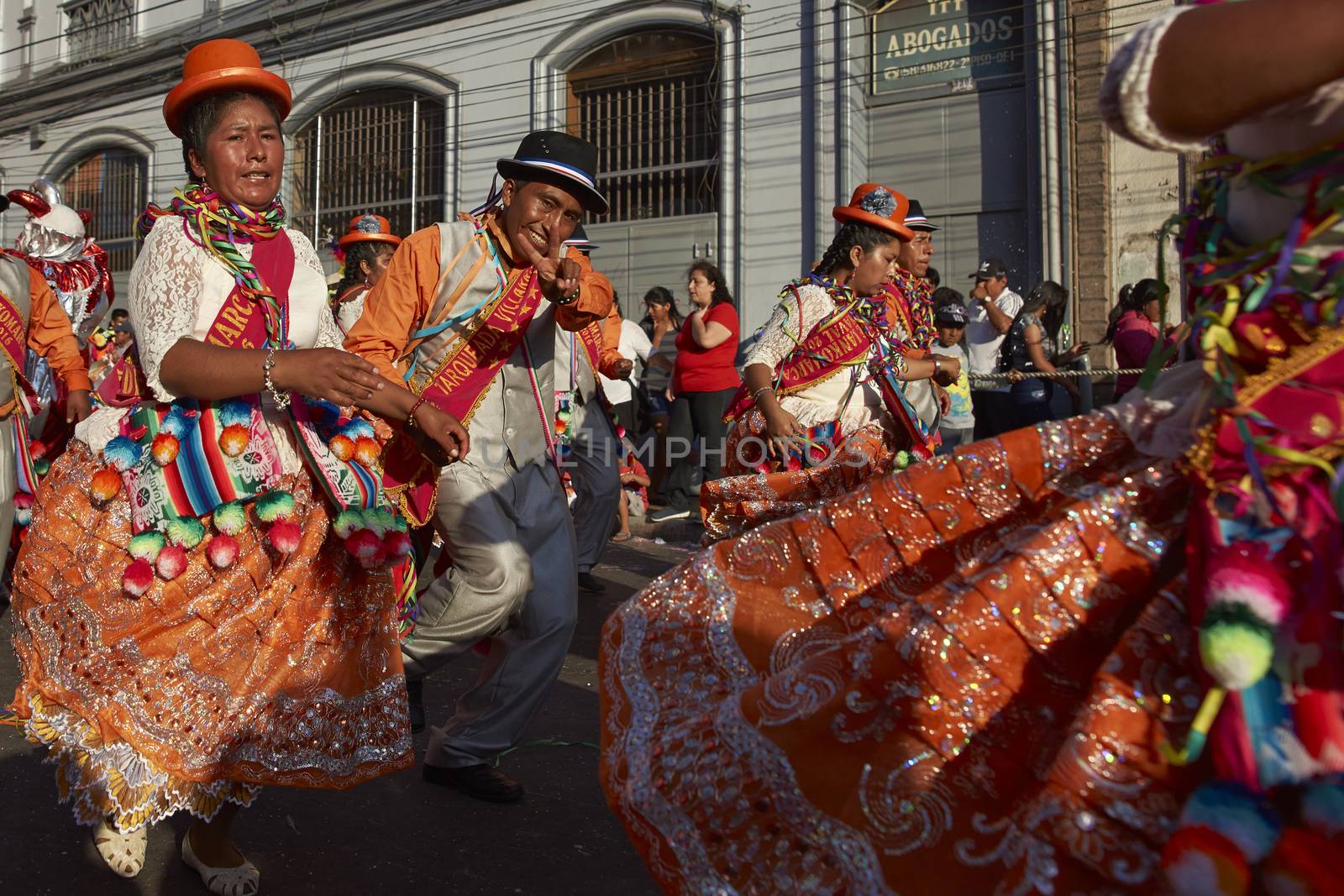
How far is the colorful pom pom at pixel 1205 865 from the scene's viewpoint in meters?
1.22

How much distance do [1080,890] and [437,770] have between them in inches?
108

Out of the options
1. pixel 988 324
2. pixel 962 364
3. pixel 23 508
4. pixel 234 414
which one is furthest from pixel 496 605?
pixel 988 324

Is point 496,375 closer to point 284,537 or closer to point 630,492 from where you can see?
point 284,537

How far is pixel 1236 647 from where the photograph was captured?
4.19 ft

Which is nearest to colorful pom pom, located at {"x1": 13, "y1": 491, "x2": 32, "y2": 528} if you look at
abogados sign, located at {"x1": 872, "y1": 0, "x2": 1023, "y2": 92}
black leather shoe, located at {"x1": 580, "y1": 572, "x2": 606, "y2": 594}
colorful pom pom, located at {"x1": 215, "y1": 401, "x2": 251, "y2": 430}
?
colorful pom pom, located at {"x1": 215, "y1": 401, "x2": 251, "y2": 430}

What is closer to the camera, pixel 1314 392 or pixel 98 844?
pixel 1314 392

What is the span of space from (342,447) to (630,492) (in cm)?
717

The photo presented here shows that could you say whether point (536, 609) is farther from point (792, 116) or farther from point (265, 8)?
point (265, 8)

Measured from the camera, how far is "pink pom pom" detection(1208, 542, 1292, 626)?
51.0 inches

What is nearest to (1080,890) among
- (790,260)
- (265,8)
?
(790,260)

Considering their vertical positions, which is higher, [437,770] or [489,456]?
[489,456]

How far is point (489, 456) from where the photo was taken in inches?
146

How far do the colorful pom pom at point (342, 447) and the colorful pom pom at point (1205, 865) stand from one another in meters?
2.39

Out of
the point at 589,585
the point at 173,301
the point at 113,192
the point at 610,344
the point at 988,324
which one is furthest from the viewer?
the point at 113,192
